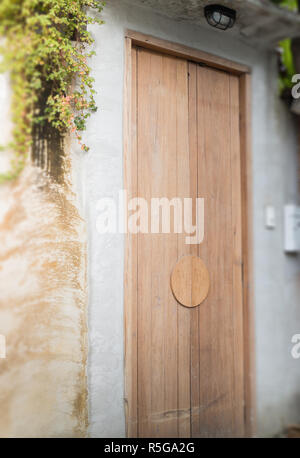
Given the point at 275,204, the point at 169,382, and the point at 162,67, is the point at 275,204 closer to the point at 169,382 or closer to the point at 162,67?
the point at 162,67

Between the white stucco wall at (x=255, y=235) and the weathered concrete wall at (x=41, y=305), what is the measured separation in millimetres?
99

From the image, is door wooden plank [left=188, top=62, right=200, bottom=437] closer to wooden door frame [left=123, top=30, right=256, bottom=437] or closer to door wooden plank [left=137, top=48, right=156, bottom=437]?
wooden door frame [left=123, top=30, right=256, bottom=437]

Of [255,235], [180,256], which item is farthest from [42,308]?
[255,235]

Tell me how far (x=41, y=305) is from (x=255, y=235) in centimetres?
194

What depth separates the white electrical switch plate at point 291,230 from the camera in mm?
3879

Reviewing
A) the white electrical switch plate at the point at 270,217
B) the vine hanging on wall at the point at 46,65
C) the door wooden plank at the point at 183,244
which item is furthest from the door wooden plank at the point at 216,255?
the vine hanging on wall at the point at 46,65

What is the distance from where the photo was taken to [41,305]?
2586 millimetres

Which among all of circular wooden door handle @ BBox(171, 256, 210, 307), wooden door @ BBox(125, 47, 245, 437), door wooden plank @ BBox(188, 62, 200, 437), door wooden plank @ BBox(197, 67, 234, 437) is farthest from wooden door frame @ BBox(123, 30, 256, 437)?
circular wooden door handle @ BBox(171, 256, 210, 307)

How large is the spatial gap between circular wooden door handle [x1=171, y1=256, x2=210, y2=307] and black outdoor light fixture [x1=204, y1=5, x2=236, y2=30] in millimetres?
1737

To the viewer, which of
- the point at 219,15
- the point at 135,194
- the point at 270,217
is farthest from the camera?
the point at 270,217

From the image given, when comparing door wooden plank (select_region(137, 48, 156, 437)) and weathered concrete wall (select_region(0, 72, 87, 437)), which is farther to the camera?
door wooden plank (select_region(137, 48, 156, 437))

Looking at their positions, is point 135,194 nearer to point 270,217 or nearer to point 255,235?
point 255,235

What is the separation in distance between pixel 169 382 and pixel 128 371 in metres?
0.41

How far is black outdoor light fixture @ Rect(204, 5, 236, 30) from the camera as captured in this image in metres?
3.13
